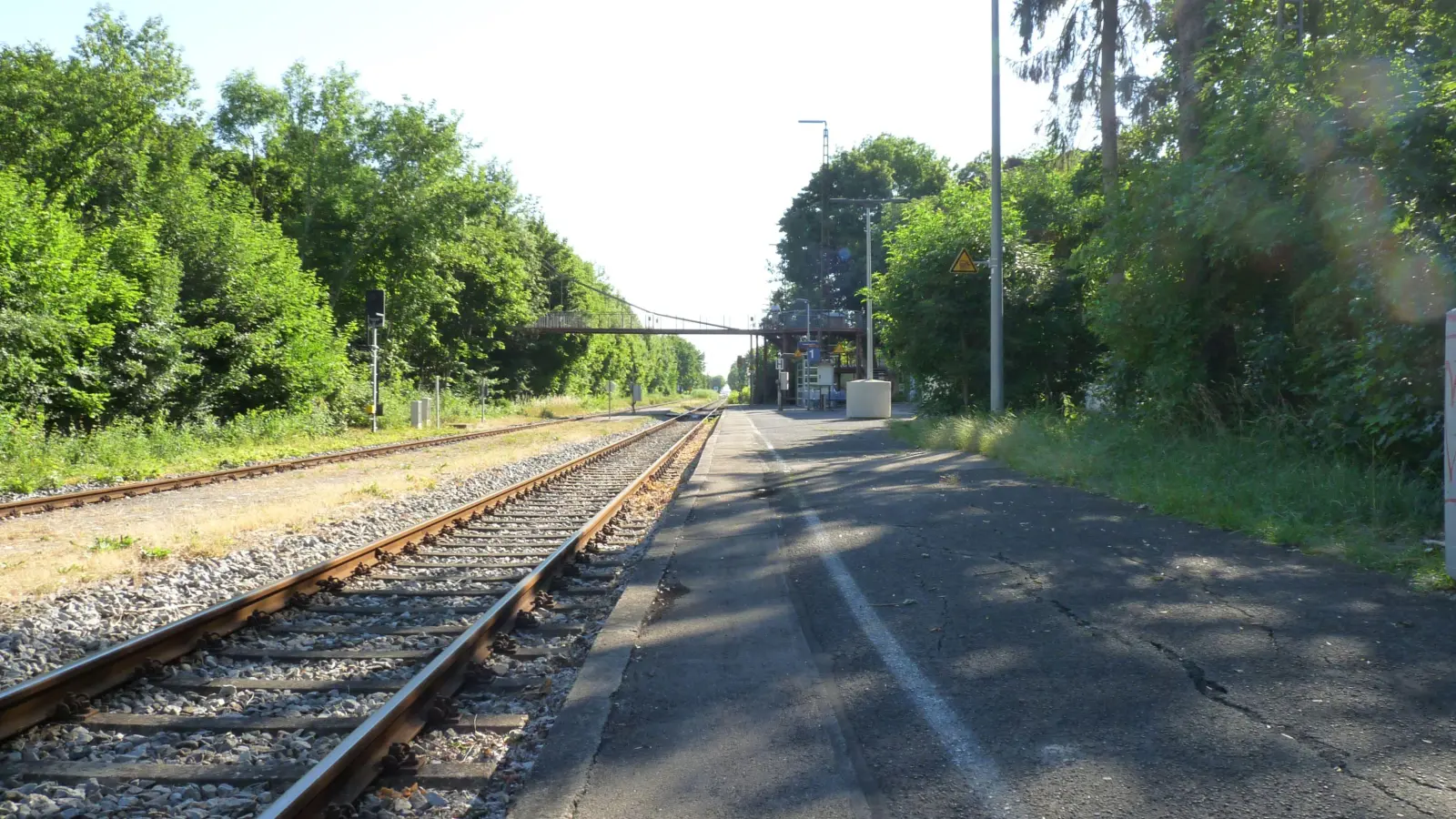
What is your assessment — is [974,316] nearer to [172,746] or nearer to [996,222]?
[996,222]

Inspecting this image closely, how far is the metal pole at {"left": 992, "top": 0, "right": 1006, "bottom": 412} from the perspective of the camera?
64.6ft

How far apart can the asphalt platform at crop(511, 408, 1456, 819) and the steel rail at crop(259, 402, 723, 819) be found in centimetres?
65

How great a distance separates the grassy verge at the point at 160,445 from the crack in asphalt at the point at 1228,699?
47.8 ft

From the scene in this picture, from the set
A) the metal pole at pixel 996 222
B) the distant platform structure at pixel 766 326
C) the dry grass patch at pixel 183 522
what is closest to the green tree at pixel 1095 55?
the metal pole at pixel 996 222

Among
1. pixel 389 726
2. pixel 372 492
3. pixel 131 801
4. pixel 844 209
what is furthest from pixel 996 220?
pixel 844 209

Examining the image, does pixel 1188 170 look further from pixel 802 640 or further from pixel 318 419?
pixel 318 419

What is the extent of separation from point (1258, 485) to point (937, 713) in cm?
730

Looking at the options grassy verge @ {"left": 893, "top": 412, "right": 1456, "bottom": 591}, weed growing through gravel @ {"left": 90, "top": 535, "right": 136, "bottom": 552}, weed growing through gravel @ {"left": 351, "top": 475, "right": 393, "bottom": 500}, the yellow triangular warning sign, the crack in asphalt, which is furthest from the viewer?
the yellow triangular warning sign

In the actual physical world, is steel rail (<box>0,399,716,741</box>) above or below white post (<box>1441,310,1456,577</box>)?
below

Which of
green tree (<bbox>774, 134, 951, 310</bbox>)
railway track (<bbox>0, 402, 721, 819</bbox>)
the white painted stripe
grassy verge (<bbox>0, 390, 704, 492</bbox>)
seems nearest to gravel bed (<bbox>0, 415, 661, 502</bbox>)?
grassy verge (<bbox>0, 390, 704, 492</bbox>)

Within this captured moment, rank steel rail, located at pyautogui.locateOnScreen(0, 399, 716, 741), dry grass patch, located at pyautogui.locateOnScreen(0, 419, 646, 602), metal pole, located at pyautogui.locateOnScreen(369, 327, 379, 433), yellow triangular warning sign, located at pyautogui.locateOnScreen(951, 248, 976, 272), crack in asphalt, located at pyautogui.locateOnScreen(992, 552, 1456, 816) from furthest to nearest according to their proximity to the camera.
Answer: metal pole, located at pyautogui.locateOnScreen(369, 327, 379, 433), yellow triangular warning sign, located at pyautogui.locateOnScreen(951, 248, 976, 272), dry grass patch, located at pyautogui.locateOnScreen(0, 419, 646, 602), steel rail, located at pyautogui.locateOnScreen(0, 399, 716, 741), crack in asphalt, located at pyautogui.locateOnScreen(992, 552, 1456, 816)

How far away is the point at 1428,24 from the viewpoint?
1192 cm

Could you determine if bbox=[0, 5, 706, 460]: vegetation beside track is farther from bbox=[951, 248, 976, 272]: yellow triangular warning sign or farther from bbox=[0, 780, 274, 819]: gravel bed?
bbox=[951, 248, 976, 272]: yellow triangular warning sign

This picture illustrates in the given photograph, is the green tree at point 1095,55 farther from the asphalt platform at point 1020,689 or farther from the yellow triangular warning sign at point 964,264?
the asphalt platform at point 1020,689
